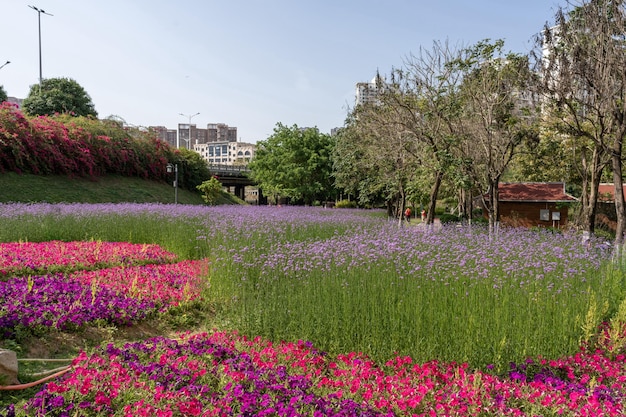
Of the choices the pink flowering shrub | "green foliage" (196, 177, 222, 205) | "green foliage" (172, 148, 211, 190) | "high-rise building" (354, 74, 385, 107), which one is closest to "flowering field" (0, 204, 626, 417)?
"high-rise building" (354, 74, 385, 107)

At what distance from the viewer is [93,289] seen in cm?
552

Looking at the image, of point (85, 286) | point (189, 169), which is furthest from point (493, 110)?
point (189, 169)

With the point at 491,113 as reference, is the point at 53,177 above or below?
below

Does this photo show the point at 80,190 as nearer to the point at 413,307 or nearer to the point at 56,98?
the point at 56,98

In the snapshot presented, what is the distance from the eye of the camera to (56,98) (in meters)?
38.6

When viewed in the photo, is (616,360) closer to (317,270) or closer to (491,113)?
(317,270)

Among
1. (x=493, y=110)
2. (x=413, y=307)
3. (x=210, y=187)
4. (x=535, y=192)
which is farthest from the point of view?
(x=210, y=187)

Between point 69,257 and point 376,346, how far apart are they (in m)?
6.66

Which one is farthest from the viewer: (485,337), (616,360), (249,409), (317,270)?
(317,270)

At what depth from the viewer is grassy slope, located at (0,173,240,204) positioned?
21.5 m

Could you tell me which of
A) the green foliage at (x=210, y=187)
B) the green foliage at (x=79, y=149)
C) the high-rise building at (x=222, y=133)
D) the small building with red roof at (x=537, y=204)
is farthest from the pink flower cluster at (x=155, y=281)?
the high-rise building at (x=222, y=133)

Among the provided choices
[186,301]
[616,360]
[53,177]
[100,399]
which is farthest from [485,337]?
[53,177]

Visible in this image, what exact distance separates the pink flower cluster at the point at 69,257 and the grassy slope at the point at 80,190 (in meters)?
13.9

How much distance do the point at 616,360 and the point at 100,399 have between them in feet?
15.2
